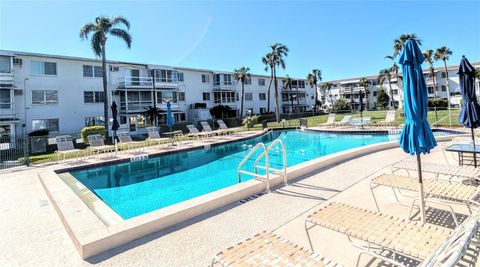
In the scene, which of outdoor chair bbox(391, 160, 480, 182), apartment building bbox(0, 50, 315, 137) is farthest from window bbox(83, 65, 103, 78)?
outdoor chair bbox(391, 160, 480, 182)

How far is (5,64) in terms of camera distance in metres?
21.5

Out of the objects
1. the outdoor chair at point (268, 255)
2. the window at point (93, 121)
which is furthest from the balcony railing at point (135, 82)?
the outdoor chair at point (268, 255)

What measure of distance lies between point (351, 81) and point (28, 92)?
6188cm

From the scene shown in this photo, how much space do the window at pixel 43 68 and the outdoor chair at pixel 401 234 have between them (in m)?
29.0

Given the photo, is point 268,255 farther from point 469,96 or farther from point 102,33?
point 102,33

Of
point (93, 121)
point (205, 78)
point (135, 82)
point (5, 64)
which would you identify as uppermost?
point (205, 78)

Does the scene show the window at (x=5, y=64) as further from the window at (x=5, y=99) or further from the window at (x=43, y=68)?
the window at (x=43, y=68)

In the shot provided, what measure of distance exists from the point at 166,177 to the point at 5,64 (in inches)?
840

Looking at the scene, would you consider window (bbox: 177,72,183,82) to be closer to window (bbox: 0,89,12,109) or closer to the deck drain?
window (bbox: 0,89,12,109)

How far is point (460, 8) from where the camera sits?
1658 cm

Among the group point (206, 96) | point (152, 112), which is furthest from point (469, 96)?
point (206, 96)

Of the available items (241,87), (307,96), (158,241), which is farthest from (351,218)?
(307,96)

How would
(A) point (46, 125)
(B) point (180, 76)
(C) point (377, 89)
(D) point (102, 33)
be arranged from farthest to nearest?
(C) point (377, 89), (B) point (180, 76), (A) point (46, 125), (D) point (102, 33)

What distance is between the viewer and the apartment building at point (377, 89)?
49278 millimetres
